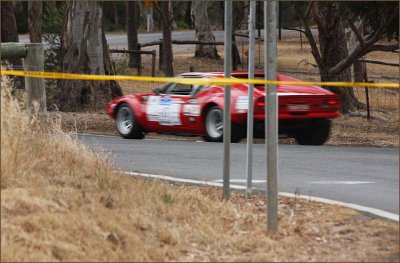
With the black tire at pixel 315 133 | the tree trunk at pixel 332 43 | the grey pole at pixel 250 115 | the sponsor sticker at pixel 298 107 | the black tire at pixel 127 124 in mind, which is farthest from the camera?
the tree trunk at pixel 332 43

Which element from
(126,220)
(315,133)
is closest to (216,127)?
(315,133)

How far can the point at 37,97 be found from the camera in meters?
10.2

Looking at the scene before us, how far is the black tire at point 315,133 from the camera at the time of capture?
16.4 metres

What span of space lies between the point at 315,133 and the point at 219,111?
2.00 m

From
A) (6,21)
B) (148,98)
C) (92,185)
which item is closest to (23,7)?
(6,21)

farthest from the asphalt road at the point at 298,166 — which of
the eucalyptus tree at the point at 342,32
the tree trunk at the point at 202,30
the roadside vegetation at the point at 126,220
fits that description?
the tree trunk at the point at 202,30

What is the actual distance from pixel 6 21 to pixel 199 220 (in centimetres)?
2396

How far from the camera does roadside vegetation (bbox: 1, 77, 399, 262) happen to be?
6.48 meters

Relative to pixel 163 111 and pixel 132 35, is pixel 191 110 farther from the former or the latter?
pixel 132 35

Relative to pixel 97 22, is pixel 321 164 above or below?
below

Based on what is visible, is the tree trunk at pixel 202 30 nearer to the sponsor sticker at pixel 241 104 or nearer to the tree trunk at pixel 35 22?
the tree trunk at pixel 35 22

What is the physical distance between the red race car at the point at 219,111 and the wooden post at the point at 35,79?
559 cm

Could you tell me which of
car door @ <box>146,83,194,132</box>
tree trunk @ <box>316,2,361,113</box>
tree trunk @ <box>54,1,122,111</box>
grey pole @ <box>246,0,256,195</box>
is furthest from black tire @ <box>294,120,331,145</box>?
tree trunk @ <box>54,1,122,111</box>

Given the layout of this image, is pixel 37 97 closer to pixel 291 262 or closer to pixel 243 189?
pixel 243 189
